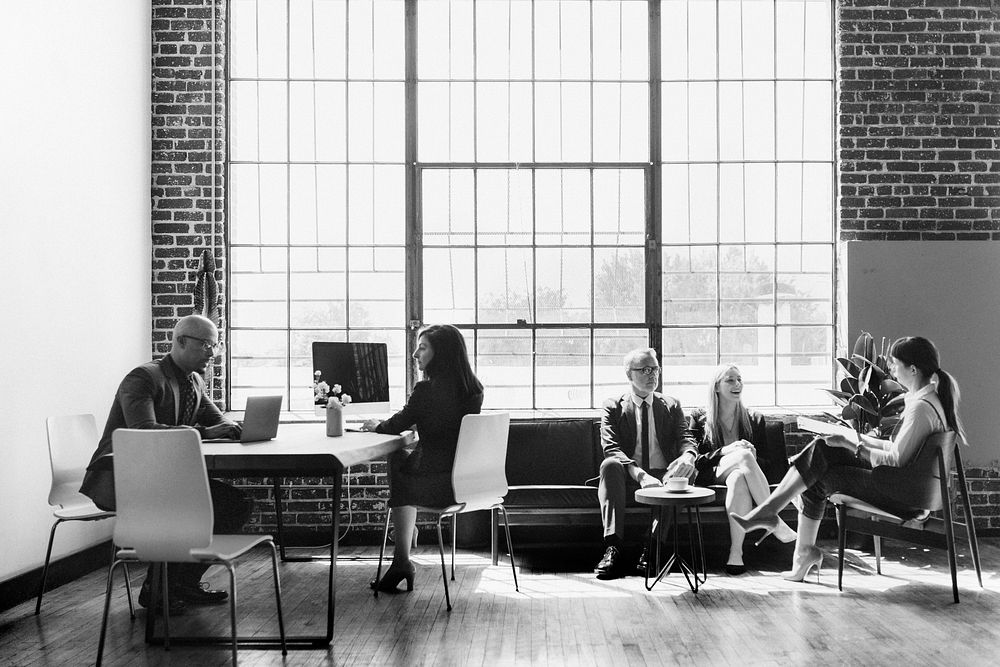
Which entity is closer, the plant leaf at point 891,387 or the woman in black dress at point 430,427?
the woman in black dress at point 430,427

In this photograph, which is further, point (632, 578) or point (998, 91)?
point (998, 91)

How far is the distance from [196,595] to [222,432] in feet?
2.71

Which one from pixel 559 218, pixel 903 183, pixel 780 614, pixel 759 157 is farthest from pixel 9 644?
pixel 903 183

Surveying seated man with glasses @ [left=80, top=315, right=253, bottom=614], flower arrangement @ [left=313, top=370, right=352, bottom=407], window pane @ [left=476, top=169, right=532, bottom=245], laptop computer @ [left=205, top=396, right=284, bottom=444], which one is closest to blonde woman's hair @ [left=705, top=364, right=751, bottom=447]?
window pane @ [left=476, top=169, right=532, bottom=245]

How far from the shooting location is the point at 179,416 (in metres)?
4.32

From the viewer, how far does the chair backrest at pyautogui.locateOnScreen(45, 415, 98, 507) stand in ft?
14.9

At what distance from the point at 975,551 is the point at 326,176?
15.1ft

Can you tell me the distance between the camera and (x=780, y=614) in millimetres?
4211

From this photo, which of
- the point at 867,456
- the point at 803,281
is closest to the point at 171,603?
the point at 867,456

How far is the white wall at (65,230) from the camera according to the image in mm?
4523

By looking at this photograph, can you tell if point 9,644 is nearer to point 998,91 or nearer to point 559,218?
point 559,218

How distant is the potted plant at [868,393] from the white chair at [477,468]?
213cm

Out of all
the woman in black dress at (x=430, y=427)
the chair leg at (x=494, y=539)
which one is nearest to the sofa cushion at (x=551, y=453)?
the chair leg at (x=494, y=539)

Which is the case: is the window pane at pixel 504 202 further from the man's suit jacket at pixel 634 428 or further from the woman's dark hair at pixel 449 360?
the woman's dark hair at pixel 449 360
